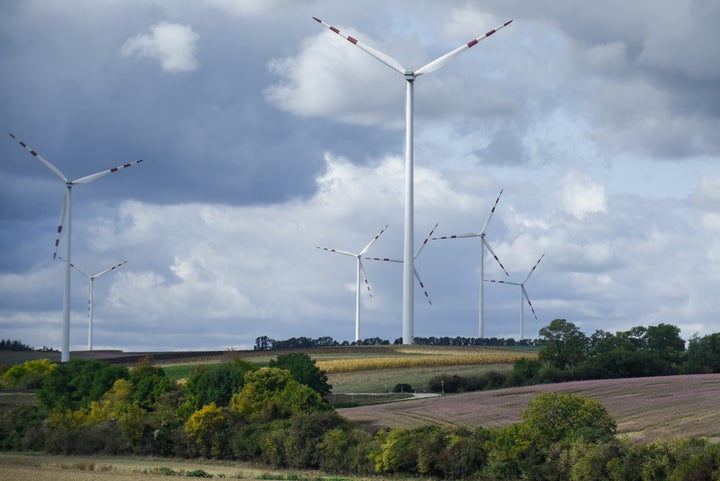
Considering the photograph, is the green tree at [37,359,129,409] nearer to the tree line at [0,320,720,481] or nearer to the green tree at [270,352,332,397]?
the tree line at [0,320,720,481]

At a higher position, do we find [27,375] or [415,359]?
[415,359]

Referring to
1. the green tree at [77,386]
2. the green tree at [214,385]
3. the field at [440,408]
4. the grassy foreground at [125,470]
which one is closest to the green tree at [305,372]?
the field at [440,408]

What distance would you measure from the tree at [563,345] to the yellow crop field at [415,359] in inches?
661

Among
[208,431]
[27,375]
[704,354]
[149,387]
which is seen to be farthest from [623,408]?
[27,375]

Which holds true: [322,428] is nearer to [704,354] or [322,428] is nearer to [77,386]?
[77,386]

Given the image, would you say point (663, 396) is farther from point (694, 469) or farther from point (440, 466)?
point (694, 469)

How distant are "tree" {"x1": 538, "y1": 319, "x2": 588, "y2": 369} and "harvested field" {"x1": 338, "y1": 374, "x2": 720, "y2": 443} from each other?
821 inches

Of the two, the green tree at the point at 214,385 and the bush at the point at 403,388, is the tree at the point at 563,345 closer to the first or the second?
the bush at the point at 403,388

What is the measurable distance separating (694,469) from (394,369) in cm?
8910

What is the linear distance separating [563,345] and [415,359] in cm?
2262

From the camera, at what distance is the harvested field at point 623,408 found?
72.6 metres

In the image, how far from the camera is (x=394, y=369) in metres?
140

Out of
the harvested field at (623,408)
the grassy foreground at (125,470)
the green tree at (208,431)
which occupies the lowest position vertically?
the grassy foreground at (125,470)

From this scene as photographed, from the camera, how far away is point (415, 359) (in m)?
144
